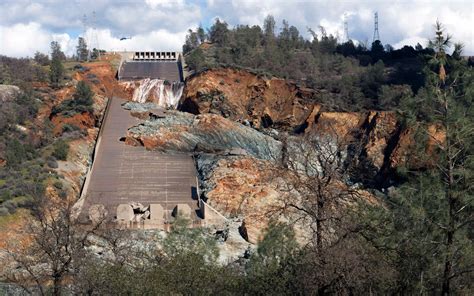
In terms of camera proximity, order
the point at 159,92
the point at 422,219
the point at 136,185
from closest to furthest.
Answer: the point at 422,219 → the point at 136,185 → the point at 159,92

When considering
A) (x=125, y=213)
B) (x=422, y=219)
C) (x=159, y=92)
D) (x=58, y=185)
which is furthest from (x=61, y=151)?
(x=422, y=219)

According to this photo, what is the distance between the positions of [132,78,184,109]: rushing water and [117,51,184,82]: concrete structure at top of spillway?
2.86 meters

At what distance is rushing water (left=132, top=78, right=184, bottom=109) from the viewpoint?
6750cm

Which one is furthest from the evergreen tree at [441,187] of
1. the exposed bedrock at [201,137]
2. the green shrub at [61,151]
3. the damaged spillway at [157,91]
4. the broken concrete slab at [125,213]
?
the damaged spillway at [157,91]

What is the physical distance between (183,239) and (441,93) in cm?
1267

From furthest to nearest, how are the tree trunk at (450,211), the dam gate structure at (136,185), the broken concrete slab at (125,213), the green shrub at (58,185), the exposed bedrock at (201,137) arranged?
the exposed bedrock at (201,137) < the green shrub at (58,185) < the dam gate structure at (136,185) < the broken concrete slab at (125,213) < the tree trunk at (450,211)

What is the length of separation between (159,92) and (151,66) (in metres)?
10.7

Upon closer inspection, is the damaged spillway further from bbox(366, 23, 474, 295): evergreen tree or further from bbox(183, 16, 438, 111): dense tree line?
bbox(366, 23, 474, 295): evergreen tree

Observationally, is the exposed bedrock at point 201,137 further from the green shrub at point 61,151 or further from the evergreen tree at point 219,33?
the evergreen tree at point 219,33

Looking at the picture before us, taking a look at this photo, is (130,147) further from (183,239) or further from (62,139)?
(183,239)

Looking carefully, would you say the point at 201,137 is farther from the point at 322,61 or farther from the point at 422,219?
the point at 422,219

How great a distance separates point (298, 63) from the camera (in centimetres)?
7456

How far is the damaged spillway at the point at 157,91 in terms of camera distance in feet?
221

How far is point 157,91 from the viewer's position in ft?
225
